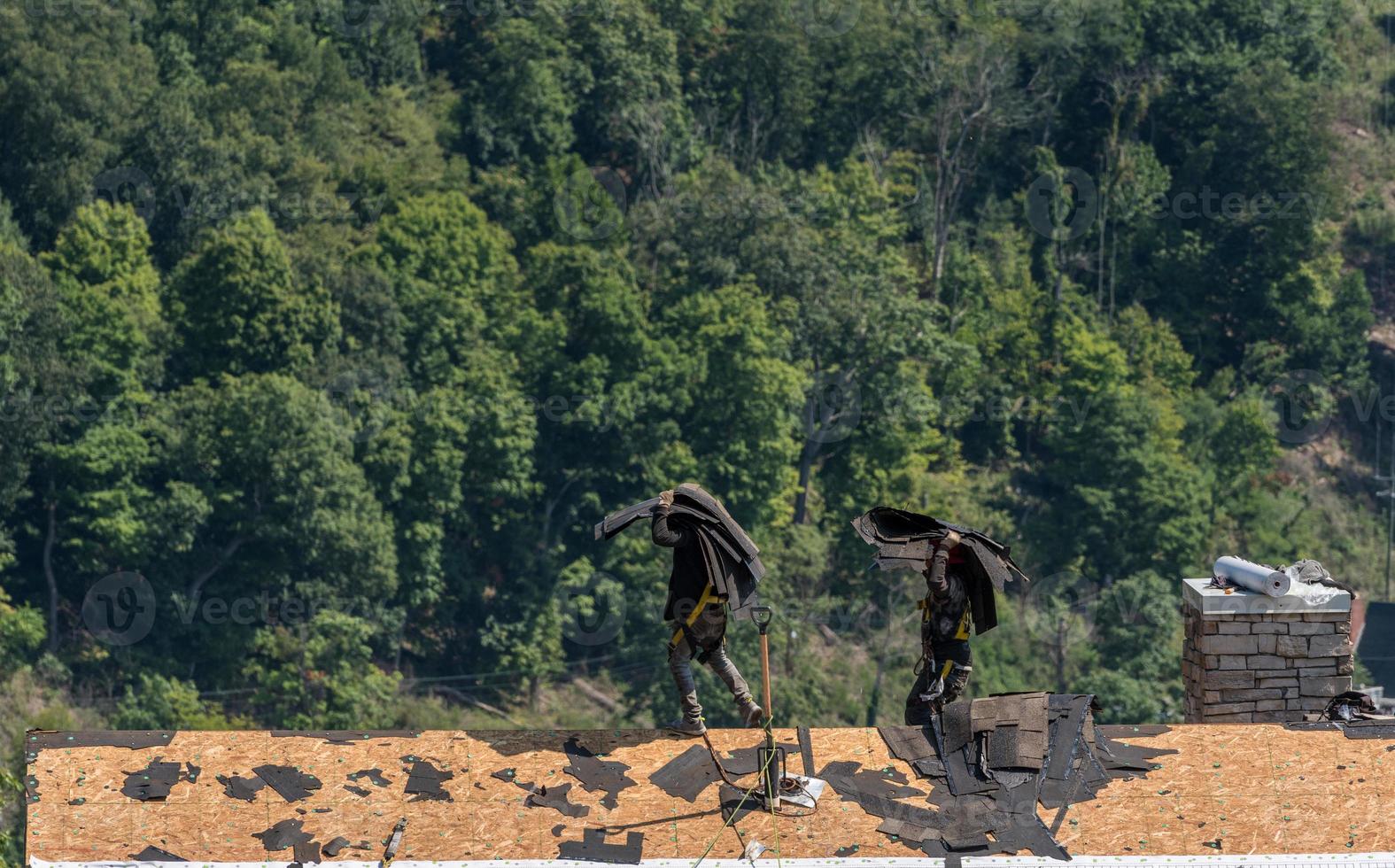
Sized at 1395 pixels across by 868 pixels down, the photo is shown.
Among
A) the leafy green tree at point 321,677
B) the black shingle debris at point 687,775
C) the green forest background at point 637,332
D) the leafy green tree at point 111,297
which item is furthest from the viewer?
the leafy green tree at point 111,297

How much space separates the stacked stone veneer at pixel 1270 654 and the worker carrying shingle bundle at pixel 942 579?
357cm

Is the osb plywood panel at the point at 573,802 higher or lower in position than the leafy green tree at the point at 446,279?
higher

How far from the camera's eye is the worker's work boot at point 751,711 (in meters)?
35.0

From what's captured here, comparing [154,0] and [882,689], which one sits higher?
[154,0]

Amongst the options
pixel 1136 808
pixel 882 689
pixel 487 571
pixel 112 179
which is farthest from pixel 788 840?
pixel 112 179

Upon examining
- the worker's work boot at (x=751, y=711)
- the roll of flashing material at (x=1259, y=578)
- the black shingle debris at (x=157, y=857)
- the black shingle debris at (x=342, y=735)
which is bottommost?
the black shingle debris at (x=157, y=857)

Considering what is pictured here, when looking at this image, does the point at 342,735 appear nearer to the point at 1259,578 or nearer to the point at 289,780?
the point at 289,780

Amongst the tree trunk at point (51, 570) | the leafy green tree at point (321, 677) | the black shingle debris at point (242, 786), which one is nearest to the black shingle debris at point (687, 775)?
the black shingle debris at point (242, 786)

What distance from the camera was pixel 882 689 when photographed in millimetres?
110875

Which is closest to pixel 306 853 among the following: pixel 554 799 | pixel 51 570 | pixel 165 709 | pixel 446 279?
pixel 554 799

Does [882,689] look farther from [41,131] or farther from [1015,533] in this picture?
[41,131]

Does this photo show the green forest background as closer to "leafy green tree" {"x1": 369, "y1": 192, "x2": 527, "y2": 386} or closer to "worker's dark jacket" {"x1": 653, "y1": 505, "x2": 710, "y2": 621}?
"leafy green tree" {"x1": 369, "y1": 192, "x2": 527, "y2": 386}

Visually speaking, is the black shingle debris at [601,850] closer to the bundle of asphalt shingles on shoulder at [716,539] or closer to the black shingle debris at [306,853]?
the black shingle debris at [306,853]

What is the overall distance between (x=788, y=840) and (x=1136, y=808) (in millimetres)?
4038
